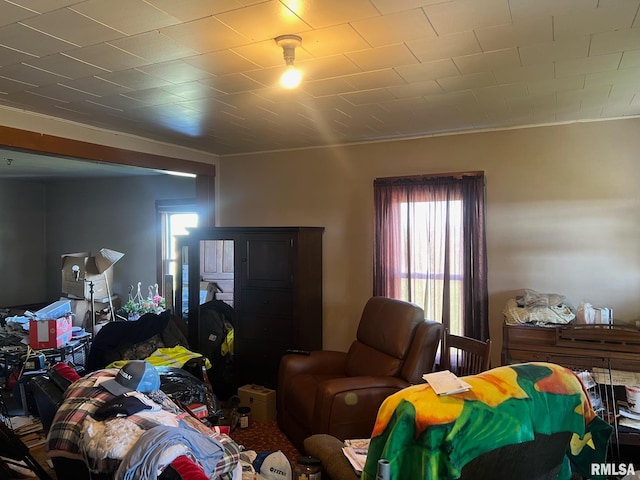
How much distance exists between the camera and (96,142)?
3.76m

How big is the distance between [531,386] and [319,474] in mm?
1014

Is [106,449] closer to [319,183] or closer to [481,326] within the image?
[481,326]

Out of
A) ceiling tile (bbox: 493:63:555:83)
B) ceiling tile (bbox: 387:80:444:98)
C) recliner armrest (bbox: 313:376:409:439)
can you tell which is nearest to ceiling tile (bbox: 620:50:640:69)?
ceiling tile (bbox: 493:63:555:83)

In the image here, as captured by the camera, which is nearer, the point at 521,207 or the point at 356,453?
the point at 356,453

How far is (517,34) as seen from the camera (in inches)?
79.7

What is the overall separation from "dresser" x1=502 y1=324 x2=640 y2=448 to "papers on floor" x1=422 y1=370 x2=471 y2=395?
2038 mm

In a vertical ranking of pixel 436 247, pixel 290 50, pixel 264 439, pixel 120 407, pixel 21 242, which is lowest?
pixel 264 439

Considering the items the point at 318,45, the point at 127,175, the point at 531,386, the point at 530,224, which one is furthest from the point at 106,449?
the point at 127,175

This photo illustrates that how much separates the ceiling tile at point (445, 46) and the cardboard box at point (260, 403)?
2850 millimetres

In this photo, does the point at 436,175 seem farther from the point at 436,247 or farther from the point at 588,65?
the point at 588,65

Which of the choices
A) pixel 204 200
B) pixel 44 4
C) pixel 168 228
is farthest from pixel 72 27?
pixel 168 228

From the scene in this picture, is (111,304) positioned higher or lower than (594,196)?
lower

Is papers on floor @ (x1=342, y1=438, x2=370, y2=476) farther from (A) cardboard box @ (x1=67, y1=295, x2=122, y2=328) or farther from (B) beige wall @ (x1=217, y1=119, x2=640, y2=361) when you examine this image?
(A) cardboard box @ (x1=67, y1=295, x2=122, y2=328)

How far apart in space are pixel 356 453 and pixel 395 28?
1861 millimetres
